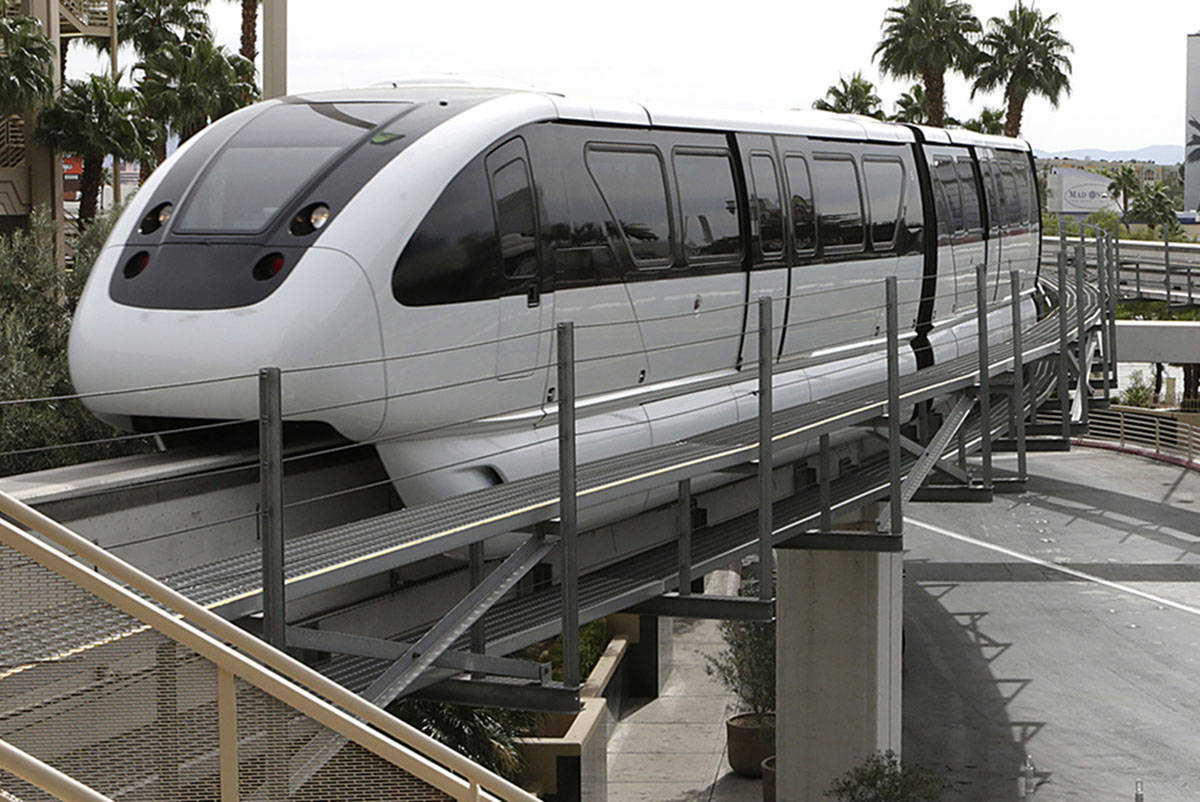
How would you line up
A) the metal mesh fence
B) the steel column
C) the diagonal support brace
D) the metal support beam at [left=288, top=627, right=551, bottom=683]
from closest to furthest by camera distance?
the metal mesh fence, the metal support beam at [left=288, top=627, right=551, bottom=683], the steel column, the diagonal support brace

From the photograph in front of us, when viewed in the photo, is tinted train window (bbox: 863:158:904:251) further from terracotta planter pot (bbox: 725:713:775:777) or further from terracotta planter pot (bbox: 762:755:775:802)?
terracotta planter pot (bbox: 725:713:775:777)

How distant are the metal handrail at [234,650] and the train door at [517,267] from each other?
4.45 meters

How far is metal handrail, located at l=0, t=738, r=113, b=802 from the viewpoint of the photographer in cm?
397

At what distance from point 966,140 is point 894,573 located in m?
5.49

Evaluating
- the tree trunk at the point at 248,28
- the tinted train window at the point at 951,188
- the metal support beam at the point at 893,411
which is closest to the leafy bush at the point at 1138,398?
the tree trunk at the point at 248,28

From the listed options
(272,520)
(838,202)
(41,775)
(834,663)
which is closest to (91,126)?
(834,663)

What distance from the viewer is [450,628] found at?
7.61m

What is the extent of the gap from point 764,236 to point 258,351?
601 cm

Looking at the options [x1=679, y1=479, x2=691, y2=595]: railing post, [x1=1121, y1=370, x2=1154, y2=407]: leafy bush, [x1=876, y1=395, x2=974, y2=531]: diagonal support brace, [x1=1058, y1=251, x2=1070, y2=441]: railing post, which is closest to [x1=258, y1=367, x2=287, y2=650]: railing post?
[x1=679, y1=479, x2=691, y2=595]: railing post

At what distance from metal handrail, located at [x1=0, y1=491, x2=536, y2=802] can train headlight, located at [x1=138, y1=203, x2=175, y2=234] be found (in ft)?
14.2

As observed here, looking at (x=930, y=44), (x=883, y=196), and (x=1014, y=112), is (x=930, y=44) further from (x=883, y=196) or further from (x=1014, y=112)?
(x=883, y=196)

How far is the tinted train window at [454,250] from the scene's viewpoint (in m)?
8.86

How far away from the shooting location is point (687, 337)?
12125mm

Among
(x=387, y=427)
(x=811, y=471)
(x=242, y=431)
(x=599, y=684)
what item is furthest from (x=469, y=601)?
(x=599, y=684)
